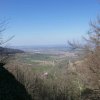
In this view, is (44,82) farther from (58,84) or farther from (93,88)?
(93,88)

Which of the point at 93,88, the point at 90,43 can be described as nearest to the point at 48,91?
the point at 93,88

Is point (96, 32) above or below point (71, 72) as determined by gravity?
above

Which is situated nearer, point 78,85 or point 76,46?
point 78,85

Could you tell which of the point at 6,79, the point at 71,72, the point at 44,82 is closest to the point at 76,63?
the point at 71,72

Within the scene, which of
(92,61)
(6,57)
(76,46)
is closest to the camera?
(6,57)

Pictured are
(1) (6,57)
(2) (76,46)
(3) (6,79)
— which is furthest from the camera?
(2) (76,46)

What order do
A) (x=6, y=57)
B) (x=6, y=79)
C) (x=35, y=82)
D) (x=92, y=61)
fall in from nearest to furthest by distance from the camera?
(x=6, y=79) → (x=6, y=57) → (x=35, y=82) → (x=92, y=61)

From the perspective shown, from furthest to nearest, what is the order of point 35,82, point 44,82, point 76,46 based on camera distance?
1. point 76,46
2. point 44,82
3. point 35,82

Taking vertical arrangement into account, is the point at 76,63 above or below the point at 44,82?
above

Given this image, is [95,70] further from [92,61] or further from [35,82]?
[35,82]

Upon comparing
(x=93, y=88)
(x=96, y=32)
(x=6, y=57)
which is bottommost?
(x=93, y=88)
